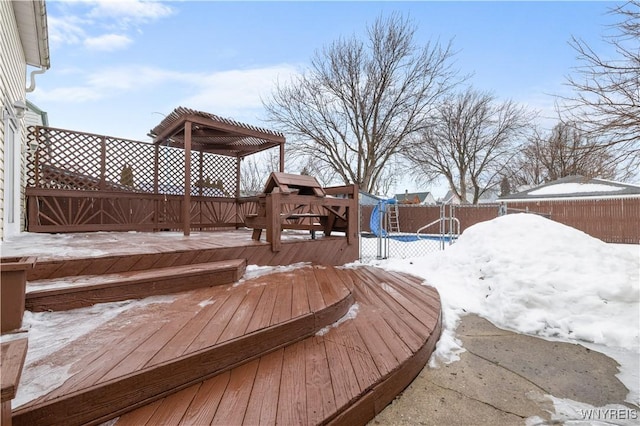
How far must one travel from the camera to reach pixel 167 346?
147 cm

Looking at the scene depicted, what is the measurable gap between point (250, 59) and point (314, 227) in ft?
30.0

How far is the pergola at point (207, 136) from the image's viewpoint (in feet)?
16.7

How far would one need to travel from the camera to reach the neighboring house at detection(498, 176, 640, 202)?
45.6 feet

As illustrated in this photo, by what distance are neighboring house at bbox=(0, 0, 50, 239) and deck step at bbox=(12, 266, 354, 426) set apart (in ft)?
10.7

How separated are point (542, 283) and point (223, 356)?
3.29 m

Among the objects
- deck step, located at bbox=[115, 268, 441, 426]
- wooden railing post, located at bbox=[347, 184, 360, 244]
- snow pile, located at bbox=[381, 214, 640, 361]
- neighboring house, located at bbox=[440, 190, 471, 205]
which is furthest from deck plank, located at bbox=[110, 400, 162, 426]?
neighboring house, located at bbox=[440, 190, 471, 205]

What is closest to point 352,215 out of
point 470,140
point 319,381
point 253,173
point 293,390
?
point 319,381

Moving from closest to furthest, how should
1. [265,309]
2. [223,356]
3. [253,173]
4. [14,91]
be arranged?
[223,356] → [265,309] → [14,91] → [253,173]

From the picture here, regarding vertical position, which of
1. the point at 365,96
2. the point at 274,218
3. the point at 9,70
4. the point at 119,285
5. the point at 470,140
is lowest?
the point at 119,285

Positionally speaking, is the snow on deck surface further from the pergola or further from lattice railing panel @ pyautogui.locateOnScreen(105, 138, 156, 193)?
lattice railing panel @ pyautogui.locateOnScreen(105, 138, 156, 193)

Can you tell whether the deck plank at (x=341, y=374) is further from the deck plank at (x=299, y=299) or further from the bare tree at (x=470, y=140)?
the bare tree at (x=470, y=140)

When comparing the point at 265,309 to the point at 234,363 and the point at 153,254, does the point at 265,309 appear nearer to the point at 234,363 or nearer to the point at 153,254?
the point at 234,363

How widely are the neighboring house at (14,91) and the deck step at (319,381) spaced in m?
3.94

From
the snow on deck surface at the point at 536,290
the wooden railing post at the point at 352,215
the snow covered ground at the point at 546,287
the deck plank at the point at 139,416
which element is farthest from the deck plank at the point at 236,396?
the wooden railing post at the point at 352,215
